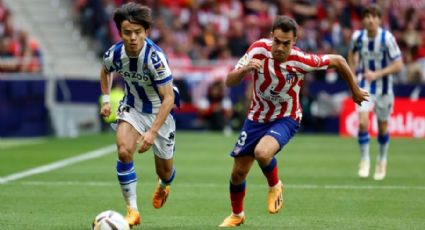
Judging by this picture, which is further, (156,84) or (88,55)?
(88,55)

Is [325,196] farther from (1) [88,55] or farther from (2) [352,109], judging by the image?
(1) [88,55]

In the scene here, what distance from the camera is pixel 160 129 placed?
34.7ft

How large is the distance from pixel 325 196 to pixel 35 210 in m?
3.71

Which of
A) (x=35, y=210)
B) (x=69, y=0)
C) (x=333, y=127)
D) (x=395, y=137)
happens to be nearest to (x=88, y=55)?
(x=69, y=0)

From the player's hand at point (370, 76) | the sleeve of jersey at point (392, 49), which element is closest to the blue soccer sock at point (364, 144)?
the player's hand at point (370, 76)

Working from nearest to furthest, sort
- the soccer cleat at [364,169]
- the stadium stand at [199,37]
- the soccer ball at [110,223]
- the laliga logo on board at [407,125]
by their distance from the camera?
the soccer ball at [110,223] → the soccer cleat at [364,169] → the laliga logo on board at [407,125] → the stadium stand at [199,37]

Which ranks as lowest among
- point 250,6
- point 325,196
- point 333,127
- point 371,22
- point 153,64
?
point 333,127

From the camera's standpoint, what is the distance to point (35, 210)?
11.3 m

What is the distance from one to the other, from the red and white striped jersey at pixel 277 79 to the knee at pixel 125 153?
1348 mm

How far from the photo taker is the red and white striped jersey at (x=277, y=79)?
10.1m

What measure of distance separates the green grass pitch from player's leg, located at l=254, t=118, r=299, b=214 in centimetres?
25

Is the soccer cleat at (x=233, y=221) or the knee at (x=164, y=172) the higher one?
the knee at (x=164, y=172)

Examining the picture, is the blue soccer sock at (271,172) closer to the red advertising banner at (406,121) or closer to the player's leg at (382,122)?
the player's leg at (382,122)

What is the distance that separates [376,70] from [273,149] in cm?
539
